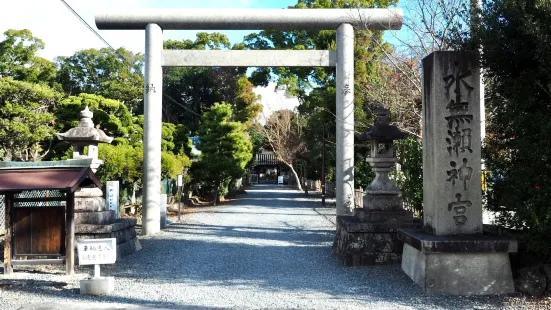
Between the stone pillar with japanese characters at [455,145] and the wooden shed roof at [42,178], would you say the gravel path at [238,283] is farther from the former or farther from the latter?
the wooden shed roof at [42,178]

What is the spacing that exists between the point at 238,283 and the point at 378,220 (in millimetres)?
2993

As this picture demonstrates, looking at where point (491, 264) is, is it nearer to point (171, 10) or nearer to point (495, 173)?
point (495, 173)

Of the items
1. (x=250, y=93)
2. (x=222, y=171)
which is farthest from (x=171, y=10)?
(x=250, y=93)

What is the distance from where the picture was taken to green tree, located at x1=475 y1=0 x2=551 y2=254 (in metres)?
5.63

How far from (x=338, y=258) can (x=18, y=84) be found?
15.1m

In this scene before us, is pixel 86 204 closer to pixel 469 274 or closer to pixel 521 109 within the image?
pixel 469 274

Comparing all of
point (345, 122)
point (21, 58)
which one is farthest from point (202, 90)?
point (345, 122)

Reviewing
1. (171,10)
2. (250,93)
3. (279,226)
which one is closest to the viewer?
(171,10)

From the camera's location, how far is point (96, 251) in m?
6.23

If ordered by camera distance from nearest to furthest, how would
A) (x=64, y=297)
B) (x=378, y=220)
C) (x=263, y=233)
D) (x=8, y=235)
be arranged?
(x=64, y=297) < (x=8, y=235) < (x=378, y=220) < (x=263, y=233)

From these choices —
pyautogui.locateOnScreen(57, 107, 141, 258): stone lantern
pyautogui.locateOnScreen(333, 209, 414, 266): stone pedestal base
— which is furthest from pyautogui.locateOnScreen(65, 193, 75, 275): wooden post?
pyautogui.locateOnScreen(333, 209, 414, 266): stone pedestal base

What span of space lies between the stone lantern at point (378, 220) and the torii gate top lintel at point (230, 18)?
3.97 meters

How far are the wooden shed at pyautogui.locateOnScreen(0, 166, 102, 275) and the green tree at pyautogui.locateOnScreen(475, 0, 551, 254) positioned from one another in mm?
6353

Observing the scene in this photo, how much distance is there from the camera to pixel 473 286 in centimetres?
604
